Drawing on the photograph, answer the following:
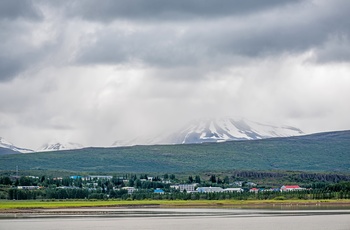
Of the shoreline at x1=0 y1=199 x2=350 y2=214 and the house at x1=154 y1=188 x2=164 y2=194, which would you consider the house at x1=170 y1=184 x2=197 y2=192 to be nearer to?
the house at x1=154 y1=188 x2=164 y2=194

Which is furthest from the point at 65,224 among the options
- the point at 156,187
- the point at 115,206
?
the point at 156,187

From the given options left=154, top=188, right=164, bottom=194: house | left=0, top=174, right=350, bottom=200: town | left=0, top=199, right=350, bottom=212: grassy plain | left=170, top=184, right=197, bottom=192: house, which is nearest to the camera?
left=0, top=199, right=350, bottom=212: grassy plain

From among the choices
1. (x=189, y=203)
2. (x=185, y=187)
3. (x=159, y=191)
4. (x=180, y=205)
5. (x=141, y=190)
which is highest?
(x=185, y=187)

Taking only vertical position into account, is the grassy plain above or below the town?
below

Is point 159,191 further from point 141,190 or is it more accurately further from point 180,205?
point 180,205

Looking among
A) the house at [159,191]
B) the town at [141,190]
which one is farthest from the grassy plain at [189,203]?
the house at [159,191]

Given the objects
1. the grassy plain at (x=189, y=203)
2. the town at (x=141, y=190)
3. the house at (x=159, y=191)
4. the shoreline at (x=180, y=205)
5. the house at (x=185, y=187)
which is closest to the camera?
the shoreline at (x=180, y=205)

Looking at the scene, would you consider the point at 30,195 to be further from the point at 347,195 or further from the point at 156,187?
the point at 347,195

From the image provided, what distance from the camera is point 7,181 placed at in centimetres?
16075

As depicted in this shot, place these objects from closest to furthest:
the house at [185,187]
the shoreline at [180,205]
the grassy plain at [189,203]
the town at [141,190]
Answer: the shoreline at [180,205]
the grassy plain at [189,203]
the town at [141,190]
the house at [185,187]

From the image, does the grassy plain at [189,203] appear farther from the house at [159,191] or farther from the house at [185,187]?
the house at [185,187]

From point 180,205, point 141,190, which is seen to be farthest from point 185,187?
point 180,205

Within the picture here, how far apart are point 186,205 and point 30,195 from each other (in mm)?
31835

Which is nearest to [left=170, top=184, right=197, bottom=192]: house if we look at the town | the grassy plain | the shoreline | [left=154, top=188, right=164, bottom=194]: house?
the town
